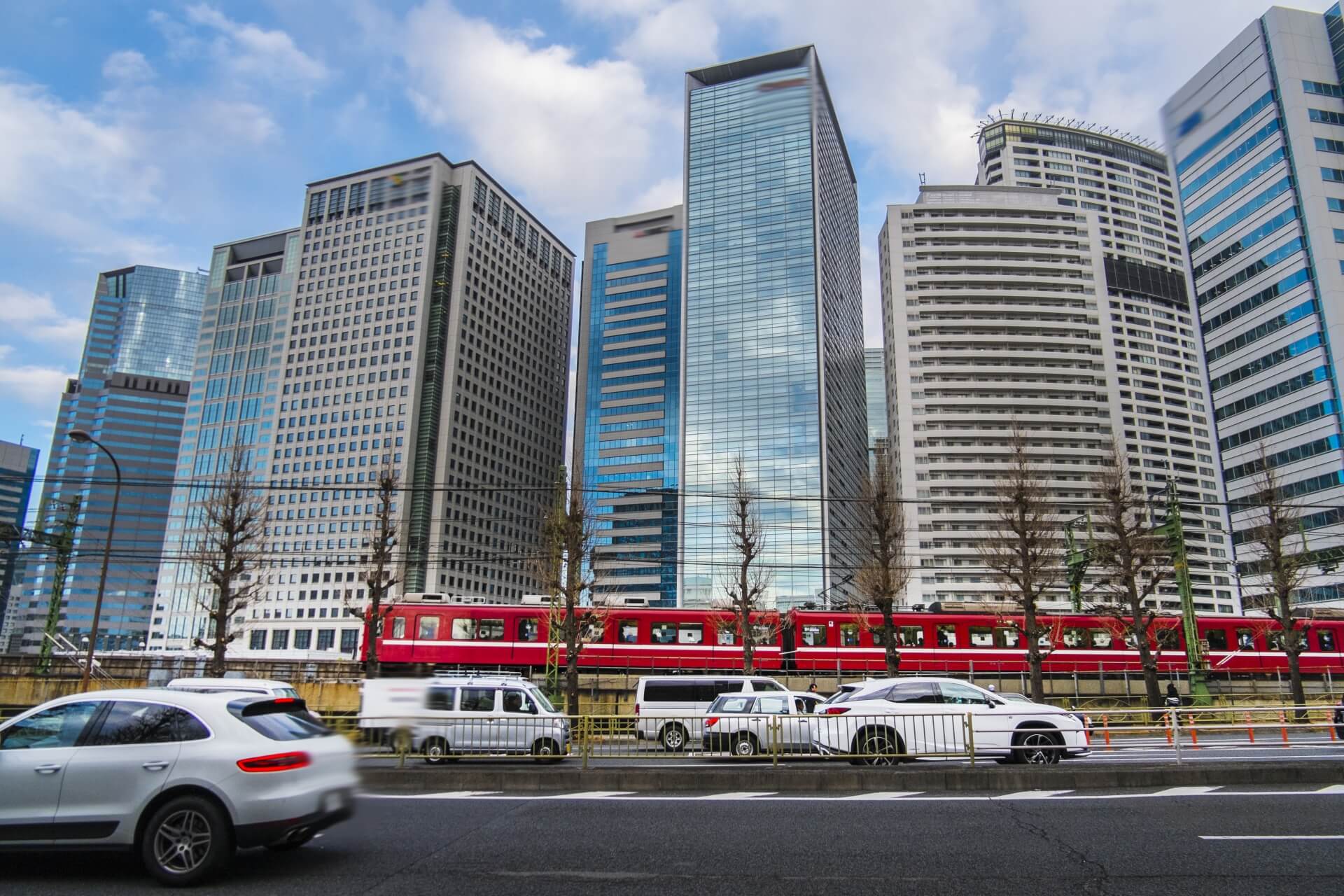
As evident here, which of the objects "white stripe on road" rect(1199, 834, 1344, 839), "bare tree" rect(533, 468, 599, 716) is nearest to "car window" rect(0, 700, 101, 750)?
"white stripe on road" rect(1199, 834, 1344, 839)

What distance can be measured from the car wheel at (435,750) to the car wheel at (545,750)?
143 centimetres

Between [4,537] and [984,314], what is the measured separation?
383 feet

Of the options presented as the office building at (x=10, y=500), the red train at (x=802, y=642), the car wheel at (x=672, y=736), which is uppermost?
the office building at (x=10, y=500)

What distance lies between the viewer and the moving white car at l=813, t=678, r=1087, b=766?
1223cm

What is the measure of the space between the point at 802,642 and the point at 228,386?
13539cm

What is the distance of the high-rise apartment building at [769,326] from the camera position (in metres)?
A: 111

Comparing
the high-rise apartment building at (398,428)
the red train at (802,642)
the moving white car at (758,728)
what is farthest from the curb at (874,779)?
the high-rise apartment building at (398,428)

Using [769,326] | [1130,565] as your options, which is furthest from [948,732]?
[769,326]

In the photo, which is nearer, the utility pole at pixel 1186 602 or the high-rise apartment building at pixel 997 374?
the utility pole at pixel 1186 602

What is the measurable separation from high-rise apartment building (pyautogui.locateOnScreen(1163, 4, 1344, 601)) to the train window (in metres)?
45.8

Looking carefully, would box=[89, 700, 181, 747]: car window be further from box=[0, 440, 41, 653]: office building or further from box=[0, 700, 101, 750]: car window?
box=[0, 440, 41, 653]: office building

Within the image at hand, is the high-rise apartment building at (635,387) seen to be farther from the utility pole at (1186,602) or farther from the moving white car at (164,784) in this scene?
the moving white car at (164,784)

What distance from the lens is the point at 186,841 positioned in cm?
535

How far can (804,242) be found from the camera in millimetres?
118688
